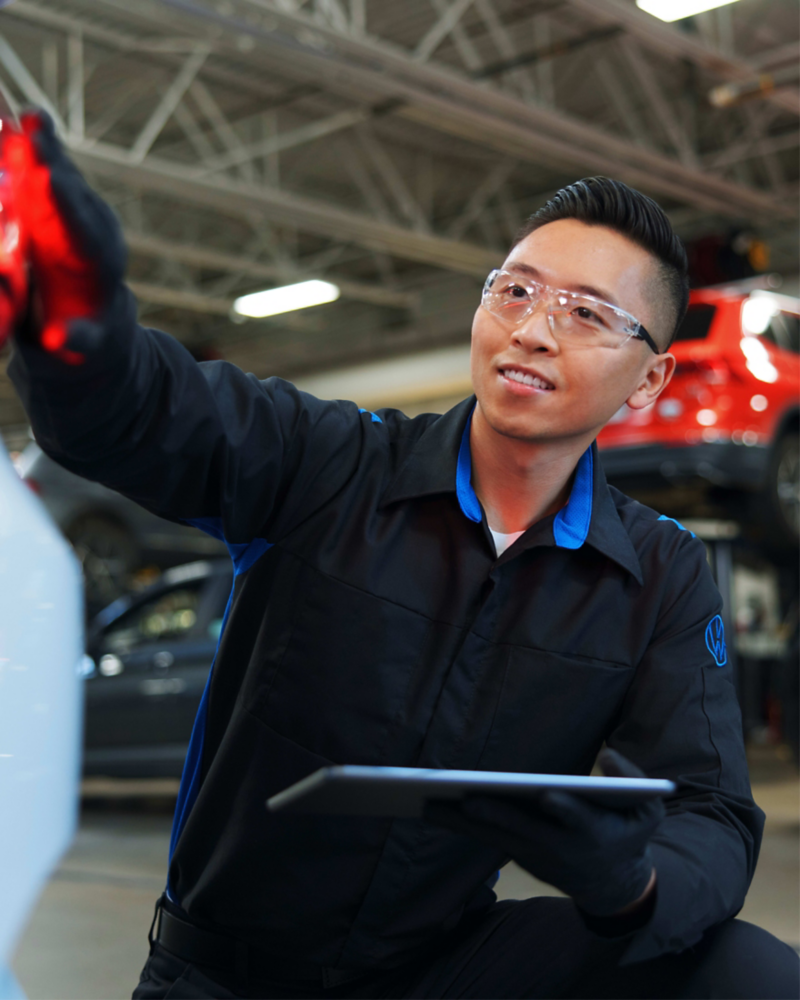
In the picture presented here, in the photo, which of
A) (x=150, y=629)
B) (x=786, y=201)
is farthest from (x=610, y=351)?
(x=786, y=201)

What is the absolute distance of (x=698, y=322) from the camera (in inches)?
226

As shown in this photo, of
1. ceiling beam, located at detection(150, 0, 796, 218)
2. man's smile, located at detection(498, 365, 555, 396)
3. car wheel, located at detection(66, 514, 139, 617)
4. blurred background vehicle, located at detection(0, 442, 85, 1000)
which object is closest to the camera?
blurred background vehicle, located at detection(0, 442, 85, 1000)

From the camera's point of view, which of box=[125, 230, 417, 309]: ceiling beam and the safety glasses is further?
box=[125, 230, 417, 309]: ceiling beam

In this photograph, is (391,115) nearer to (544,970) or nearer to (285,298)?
(285,298)

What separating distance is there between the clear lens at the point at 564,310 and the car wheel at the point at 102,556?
7.07m

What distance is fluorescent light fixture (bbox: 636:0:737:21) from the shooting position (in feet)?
21.4

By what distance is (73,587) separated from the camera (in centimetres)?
66

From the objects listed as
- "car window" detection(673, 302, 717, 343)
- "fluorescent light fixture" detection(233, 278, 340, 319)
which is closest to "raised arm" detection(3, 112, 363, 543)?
"car window" detection(673, 302, 717, 343)

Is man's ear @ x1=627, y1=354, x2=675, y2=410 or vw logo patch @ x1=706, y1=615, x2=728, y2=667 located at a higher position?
man's ear @ x1=627, y1=354, x2=675, y2=410

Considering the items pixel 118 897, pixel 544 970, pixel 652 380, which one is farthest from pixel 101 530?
pixel 544 970

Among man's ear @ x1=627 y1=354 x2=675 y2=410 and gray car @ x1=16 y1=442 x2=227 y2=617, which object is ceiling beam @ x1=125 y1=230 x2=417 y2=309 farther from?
man's ear @ x1=627 y1=354 x2=675 y2=410

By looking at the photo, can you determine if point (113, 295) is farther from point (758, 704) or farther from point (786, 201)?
point (786, 201)

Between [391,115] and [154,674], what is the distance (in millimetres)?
6979

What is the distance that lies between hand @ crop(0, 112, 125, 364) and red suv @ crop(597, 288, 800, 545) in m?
4.94
